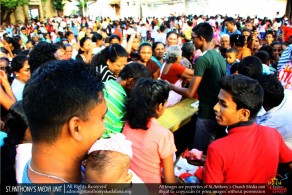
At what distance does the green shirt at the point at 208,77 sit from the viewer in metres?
2.89

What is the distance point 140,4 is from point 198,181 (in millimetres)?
31859

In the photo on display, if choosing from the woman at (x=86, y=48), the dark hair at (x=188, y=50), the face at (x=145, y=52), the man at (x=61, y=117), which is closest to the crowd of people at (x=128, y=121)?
the man at (x=61, y=117)

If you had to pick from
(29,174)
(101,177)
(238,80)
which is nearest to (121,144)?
(101,177)

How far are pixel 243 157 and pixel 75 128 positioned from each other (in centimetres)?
118

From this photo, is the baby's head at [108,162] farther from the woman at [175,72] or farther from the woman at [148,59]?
the woman at [148,59]

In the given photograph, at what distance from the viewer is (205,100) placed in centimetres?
305

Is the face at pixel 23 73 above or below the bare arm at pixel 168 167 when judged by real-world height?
above

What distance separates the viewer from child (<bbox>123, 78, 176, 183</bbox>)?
6.43ft

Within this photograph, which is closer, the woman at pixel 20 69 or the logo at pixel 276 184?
the logo at pixel 276 184

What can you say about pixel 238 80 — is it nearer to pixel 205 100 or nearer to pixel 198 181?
pixel 198 181

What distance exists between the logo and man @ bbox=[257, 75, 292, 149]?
0.39m

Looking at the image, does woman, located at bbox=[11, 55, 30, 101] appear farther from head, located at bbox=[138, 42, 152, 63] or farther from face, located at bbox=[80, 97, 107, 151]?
face, located at bbox=[80, 97, 107, 151]

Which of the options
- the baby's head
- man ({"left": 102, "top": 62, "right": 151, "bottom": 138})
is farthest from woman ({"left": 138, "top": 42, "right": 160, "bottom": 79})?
the baby's head

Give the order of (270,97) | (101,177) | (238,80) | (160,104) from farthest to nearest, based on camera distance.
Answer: (270,97) < (160,104) < (238,80) < (101,177)
